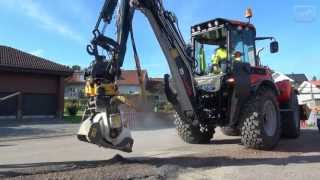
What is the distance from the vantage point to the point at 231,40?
44.0 feet

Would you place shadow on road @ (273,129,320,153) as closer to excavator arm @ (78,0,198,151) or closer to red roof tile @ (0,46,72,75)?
excavator arm @ (78,0,198,151)

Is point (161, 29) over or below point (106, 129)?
over

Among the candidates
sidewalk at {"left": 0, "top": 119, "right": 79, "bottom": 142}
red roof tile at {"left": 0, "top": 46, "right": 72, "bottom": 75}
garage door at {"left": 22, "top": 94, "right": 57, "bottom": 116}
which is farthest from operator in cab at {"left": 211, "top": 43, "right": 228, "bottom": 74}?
garage door at {"left": 22, "top": 94, "right": 57, "bottom": 116}

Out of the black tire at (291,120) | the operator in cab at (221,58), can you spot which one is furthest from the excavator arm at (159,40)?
the black tire at (291,120)

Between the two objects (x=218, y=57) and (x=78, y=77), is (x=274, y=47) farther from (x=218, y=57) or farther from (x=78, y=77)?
(x=78, y=77)

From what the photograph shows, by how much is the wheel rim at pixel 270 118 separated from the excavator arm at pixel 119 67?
1.88m

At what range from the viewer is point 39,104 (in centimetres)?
3803

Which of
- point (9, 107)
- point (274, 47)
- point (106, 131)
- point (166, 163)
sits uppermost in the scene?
point (274, 47)

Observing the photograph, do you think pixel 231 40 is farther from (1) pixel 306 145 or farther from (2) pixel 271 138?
(1) pixel 306 145

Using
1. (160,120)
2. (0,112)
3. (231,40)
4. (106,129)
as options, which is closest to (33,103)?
(0,112)

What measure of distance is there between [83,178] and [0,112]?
29016mm

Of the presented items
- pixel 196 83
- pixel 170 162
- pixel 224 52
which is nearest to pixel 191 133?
pixel 196 83

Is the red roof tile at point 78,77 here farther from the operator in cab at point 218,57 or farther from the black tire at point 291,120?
the black tire at point 291,120

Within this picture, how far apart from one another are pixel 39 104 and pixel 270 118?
27330 millimetres
